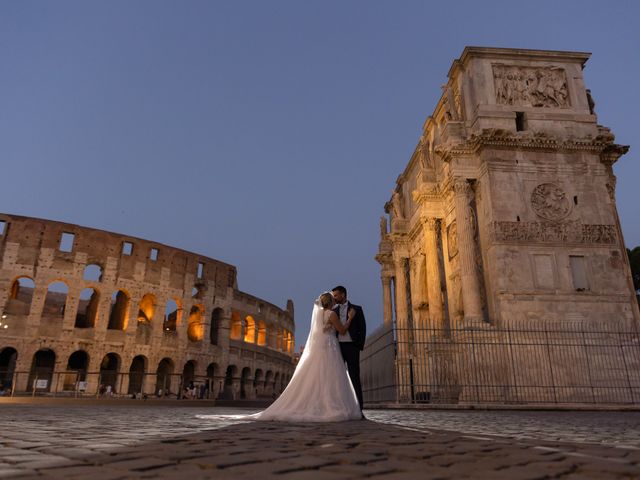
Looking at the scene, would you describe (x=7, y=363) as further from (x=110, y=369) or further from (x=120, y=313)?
(x=120, y=313)

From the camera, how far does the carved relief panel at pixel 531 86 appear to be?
18.5 metres

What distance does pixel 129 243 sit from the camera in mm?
35656

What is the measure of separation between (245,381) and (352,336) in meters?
36.7

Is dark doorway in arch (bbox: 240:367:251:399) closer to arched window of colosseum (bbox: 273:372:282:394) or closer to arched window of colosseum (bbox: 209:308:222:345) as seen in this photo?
arched window of colosseum (bbox: 209:308:222:345)

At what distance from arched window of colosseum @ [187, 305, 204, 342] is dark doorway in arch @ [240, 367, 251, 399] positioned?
583 cm

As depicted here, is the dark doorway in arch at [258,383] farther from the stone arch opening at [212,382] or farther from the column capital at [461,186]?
the column capital at [461,186]

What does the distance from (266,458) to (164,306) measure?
3525 cm

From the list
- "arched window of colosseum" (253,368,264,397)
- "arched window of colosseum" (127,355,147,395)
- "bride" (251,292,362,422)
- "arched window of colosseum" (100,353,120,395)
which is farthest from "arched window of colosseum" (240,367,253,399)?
"bride" (251,292,362,422)

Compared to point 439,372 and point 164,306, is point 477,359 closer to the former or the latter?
point 439,372

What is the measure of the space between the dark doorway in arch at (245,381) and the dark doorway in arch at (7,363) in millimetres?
16884

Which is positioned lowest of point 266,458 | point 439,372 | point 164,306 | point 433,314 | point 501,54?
point 266,458

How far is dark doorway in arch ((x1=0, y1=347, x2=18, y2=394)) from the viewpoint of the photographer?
2915 cm

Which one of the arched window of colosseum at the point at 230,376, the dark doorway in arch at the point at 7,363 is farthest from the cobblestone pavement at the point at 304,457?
the arched window of colosseum at the point at 230,376

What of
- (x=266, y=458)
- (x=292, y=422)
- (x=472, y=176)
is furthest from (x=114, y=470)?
(x=472, y=176)
